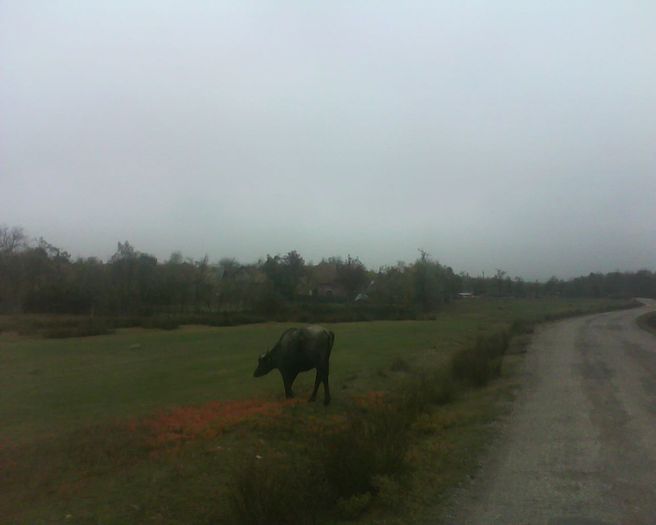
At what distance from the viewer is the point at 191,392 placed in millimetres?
21875

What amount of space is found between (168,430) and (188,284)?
2299 inches

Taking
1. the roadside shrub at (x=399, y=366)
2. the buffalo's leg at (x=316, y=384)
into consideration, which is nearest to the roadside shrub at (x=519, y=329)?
the roadside shrub at (x=399, y=366)

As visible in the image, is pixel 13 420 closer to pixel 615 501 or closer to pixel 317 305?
pixel 615 501

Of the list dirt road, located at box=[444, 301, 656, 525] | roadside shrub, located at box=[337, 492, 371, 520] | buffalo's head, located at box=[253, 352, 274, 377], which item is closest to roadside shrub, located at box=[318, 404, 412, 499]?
roadside shrub, located at box=[337, 492, 371, 520]

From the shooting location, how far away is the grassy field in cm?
960

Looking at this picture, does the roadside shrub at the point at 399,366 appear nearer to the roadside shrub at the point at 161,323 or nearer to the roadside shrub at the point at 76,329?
the roadside shrub at the point at 76,329

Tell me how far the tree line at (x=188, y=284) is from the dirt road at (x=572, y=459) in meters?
42.9

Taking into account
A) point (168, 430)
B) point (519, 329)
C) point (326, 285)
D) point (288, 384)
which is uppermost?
point (326, 285)

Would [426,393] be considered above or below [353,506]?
above

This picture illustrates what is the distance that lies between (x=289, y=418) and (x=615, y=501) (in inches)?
330

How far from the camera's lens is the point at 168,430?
14.6m

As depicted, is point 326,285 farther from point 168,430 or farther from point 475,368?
point 168,430

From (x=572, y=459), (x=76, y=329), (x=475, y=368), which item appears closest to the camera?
(x=572, y=459)

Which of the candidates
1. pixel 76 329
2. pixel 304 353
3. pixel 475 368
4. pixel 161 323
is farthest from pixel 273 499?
pixel 161 323
